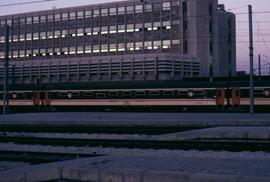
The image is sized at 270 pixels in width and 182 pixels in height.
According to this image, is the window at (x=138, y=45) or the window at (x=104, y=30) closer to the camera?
the window at (x=138, y=45)

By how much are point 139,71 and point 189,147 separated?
66093 millimetres

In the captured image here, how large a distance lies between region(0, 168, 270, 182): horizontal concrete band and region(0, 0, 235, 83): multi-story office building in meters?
68.8

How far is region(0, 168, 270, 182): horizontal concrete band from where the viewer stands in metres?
8.28

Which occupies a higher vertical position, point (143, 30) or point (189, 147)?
point (143, 30)

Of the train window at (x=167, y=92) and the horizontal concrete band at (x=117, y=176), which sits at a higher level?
the train window at (x=167, y=92)

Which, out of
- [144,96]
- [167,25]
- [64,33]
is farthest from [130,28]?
[144,96]

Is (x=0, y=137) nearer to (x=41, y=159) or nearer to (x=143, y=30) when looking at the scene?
(x=41, y=159)

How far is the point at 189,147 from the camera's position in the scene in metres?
15.0

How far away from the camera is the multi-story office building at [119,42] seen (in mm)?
83125

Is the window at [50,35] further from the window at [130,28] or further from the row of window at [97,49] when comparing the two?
the window at [130,28]

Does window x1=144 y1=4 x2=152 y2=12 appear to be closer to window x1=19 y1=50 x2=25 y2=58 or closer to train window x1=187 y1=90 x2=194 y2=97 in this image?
window x1=19 y1=50 x2=25 y2=58

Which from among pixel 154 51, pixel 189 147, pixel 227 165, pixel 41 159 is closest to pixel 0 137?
pixel 41 159

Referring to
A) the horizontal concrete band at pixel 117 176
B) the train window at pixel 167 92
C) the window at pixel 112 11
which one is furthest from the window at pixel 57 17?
the horizontal concrete band at pixel 117 176

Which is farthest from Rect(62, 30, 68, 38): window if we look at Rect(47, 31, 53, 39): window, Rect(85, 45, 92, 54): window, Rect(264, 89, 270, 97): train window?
Rect(264, 89, 270, 97): train window
